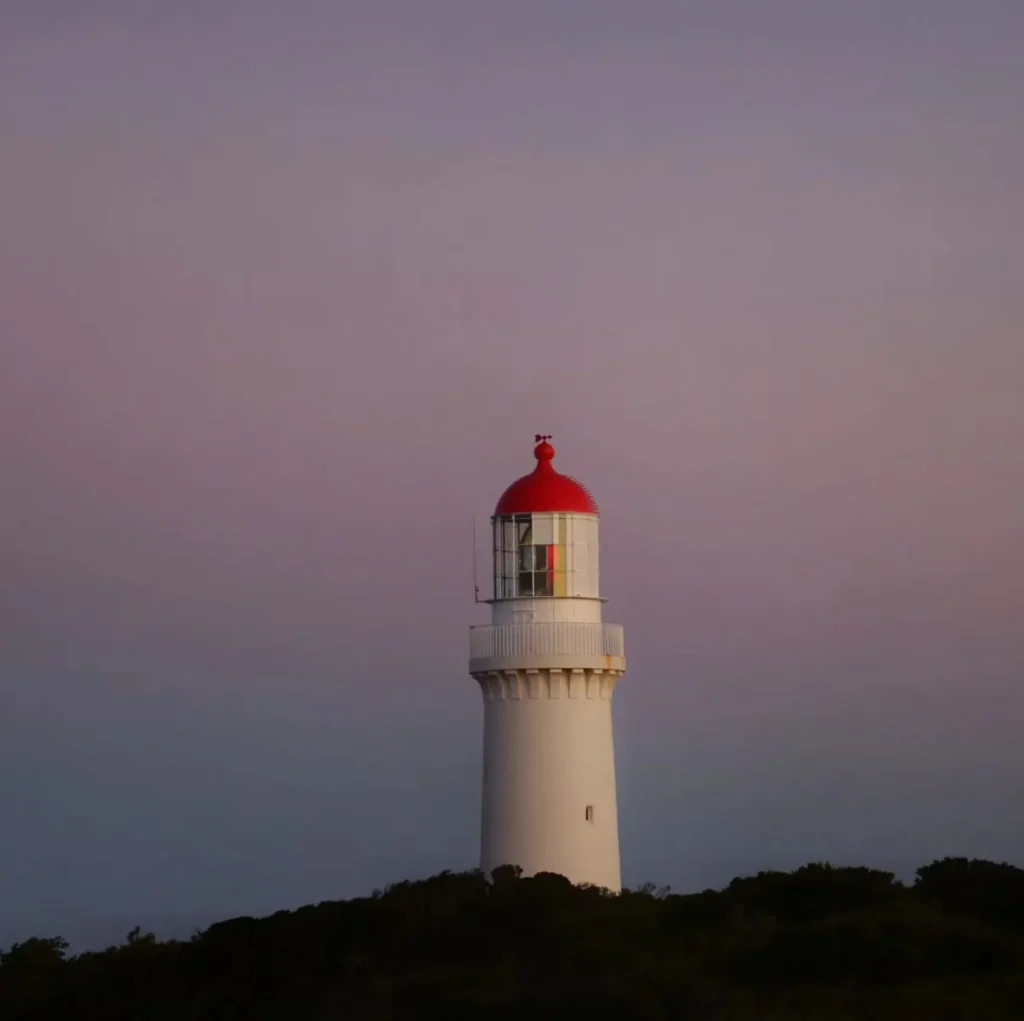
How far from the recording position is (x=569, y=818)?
102 ft

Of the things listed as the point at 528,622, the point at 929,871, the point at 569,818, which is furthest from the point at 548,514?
the point at 929,871

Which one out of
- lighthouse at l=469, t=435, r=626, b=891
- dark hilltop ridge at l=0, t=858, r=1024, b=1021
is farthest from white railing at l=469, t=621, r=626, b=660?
dark hilltop ridge at l=0, t=858, r=1024, b=1021

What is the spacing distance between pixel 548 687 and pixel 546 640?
0.61 meters

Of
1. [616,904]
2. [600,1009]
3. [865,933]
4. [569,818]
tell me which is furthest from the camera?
[569,818]

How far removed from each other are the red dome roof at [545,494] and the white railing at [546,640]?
1.52m

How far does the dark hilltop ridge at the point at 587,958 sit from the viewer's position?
960 inches

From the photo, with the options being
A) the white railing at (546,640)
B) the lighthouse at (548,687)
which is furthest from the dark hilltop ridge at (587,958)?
the white railing at (546,640)

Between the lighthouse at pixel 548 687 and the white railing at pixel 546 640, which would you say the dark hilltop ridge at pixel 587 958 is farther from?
the white railing at pixel 546 640

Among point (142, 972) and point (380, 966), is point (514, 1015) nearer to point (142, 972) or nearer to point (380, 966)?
point (380, 966)

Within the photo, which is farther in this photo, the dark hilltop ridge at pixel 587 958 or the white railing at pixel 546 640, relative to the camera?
the white railing at pixel 546 640

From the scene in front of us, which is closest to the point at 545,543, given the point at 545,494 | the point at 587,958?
the point at 545,494

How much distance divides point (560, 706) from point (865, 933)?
6.71m

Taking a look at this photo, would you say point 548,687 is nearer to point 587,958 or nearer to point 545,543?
point 545,543

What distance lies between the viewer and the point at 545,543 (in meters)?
32.0
